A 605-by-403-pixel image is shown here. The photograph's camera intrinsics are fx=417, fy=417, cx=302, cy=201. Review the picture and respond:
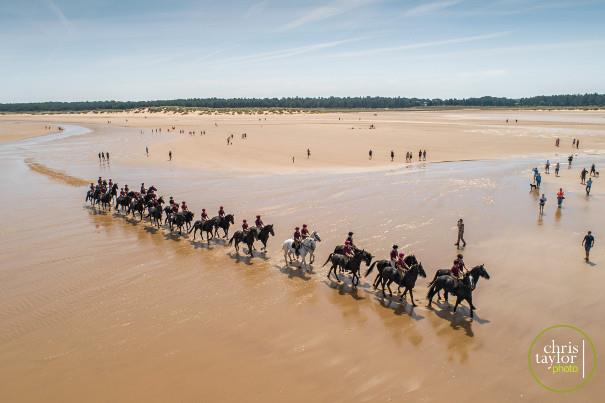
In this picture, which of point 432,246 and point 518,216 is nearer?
point 432,246

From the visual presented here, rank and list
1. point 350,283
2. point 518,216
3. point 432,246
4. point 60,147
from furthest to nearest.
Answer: point 60,147 < point 518,216 < point 432,246 < point 350,283

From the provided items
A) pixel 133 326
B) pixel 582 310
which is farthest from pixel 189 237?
pixel 582 310

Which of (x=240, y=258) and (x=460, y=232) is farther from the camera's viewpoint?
(x=460, y=232)

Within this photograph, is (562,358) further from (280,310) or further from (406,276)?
(280,310)

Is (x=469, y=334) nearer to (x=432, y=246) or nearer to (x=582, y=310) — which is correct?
(x=582, y=310)

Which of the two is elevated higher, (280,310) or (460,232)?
(460,232)

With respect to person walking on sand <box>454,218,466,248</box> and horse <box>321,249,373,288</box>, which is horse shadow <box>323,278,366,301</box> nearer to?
horse <box>321,249,373,288</box>

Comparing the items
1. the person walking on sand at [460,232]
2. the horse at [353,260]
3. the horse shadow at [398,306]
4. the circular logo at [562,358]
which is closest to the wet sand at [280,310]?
the horse shadow at [398,306]

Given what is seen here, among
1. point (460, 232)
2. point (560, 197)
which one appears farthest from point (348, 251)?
point (560, 197)
